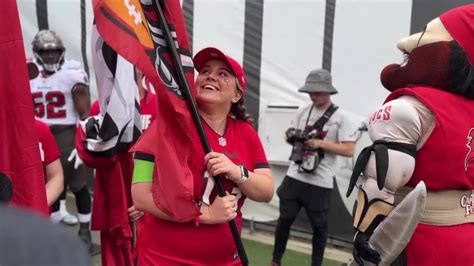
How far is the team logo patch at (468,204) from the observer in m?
1.83

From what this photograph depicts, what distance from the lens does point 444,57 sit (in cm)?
179

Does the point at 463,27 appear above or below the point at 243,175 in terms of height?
above

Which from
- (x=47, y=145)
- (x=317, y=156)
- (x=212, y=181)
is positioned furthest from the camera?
(x=317, y=156)

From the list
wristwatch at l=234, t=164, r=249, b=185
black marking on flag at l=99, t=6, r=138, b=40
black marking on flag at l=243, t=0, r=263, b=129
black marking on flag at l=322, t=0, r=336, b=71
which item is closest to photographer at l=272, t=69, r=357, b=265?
black marking on flag at l=322, t=0, r=336, b=71

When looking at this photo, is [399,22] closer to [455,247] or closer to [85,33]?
[455,247]

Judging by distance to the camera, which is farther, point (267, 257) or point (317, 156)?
point (267, 257)

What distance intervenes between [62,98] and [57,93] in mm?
66

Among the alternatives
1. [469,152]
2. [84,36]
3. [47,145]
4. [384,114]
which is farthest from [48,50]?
[469,152]

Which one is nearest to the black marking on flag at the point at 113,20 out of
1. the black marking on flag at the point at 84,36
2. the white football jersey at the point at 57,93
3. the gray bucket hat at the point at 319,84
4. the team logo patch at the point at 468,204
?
the team logo patch at the point at 468,204

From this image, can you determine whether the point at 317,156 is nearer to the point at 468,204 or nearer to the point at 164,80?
the point at 468,204

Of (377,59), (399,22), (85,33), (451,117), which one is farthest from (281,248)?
(85,33)

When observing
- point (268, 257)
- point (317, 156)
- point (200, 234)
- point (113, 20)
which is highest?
point (113, 20)

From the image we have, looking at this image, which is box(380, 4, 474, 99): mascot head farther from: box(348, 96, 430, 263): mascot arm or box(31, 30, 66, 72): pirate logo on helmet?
box(31, 30, 66, 72): pirate logo on helmet

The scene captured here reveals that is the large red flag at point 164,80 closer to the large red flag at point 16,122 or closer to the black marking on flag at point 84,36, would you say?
the large red flag at point 16,122
